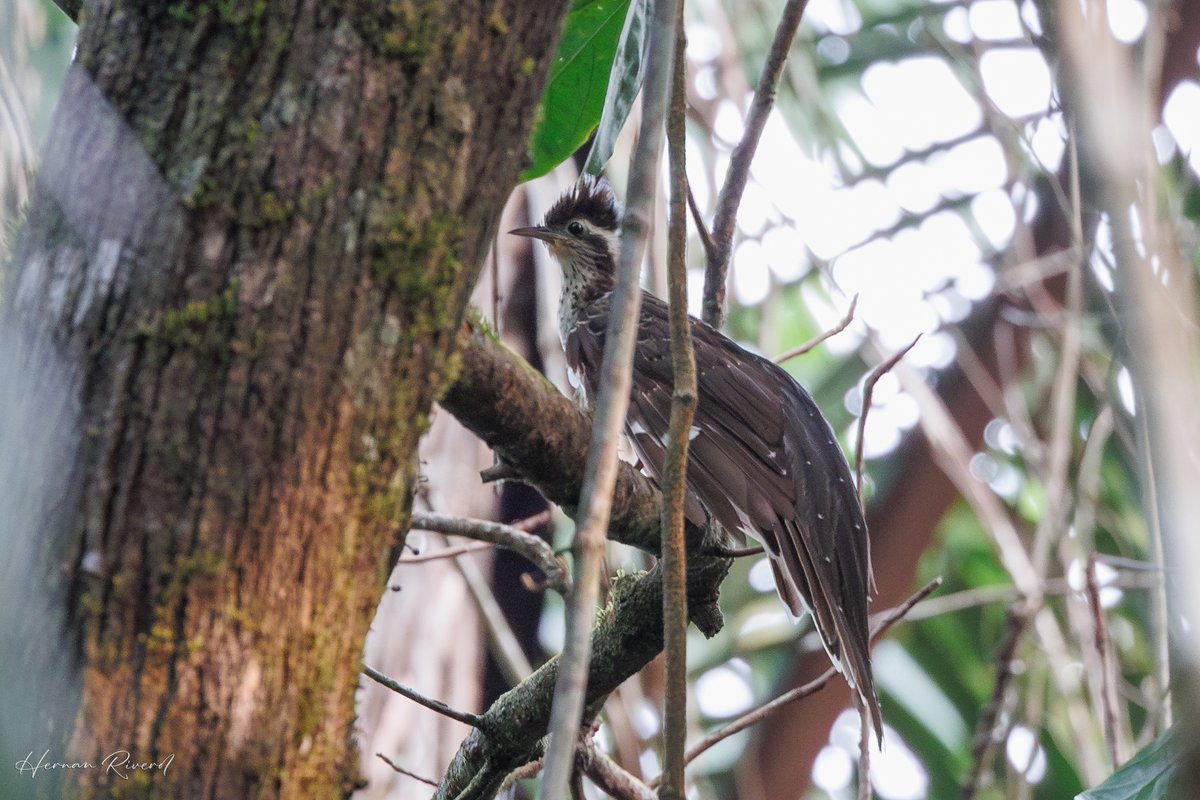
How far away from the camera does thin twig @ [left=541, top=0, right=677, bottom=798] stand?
1.14 m

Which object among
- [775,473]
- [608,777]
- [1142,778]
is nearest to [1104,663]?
[775,473]

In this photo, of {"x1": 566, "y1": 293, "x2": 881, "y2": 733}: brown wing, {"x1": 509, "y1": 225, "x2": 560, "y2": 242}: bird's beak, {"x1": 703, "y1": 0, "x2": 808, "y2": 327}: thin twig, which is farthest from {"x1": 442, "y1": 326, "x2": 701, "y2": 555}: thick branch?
{"x1": 509, "y1": 225, "x2": 560, "y2": 242}: bird's beak

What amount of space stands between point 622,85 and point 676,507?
1252mm

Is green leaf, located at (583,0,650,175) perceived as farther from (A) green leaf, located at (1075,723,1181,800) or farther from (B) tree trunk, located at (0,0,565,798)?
(A) green leaf, located at (1075,723,1181,800)

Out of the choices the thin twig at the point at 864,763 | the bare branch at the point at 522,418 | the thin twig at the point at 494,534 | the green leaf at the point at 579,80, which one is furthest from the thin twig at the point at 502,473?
the thin twig at the point at 864,763

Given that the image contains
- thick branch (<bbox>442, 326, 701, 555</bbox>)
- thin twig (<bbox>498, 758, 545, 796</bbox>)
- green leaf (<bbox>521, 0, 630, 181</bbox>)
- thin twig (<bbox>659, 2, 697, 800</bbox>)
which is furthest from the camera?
green leaf (<bbox>521, 0, 630, 181</bbox>)

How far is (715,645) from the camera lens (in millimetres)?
6094

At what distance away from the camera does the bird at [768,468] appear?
3068 millimetres

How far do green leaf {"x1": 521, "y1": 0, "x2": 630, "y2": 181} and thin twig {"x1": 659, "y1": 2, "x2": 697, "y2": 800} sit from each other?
981mm

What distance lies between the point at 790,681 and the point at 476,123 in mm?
4928

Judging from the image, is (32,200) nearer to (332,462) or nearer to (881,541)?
(332,462)

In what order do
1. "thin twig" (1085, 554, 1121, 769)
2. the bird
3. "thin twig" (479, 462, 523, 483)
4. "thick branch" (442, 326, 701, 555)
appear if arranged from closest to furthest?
"thick branch" (442, 326, 701, 555)
"thin twig" (479, 462, 523, 483)
the bird
"thin twig" (1085, 554, 1121, 769)

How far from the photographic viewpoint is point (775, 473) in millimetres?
3359

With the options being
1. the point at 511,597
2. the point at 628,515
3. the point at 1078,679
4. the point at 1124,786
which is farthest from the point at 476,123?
the point at 1078,679
